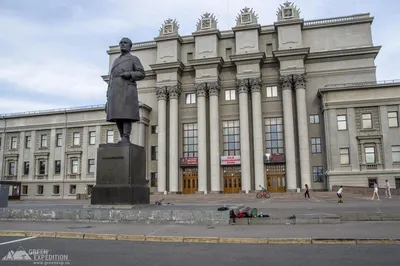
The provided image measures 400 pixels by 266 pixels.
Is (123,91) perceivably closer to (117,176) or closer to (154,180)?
(117,176)

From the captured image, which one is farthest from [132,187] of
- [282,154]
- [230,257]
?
[282,154]

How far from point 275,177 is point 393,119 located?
15.8m

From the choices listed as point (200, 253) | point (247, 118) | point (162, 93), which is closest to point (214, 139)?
point (247, 118)

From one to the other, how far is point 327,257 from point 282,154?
39.6m

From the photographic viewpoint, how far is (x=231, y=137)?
48.4m

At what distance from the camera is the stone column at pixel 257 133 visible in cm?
4459

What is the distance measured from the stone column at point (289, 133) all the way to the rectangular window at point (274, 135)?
68.1 inches

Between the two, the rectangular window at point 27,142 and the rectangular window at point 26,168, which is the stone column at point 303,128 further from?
the rectangular window at point 26,168

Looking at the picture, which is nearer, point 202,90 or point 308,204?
point 308,204

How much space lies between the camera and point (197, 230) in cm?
1033

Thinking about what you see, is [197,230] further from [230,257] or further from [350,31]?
[350,31]

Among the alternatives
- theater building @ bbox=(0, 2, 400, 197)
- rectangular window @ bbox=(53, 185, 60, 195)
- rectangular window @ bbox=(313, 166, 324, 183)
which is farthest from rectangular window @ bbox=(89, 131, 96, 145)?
rectangular window @ bbox=(313, 166, 324, 183)

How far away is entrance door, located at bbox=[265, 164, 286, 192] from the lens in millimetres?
45688

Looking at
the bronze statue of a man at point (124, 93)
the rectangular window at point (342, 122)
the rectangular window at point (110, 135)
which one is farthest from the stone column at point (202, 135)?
the bronze statue of a man at point (124, 93)
